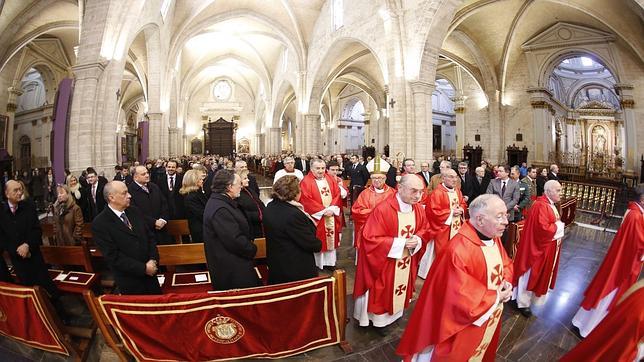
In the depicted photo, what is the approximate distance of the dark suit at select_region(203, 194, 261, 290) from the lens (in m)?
2.79

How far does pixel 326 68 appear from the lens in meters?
20.8

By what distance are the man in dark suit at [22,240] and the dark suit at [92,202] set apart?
2591 mm

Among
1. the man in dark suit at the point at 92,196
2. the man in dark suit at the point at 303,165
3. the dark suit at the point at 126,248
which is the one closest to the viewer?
the dark suit at the point at 126,248

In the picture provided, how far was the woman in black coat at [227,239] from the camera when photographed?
9.15ft

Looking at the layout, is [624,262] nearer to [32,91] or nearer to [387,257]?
[387,257]

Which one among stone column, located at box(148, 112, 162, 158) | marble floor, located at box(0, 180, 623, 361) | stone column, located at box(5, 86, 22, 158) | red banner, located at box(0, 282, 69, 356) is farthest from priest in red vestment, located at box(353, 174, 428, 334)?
stone column, located at box(5, 86, 22, 158)

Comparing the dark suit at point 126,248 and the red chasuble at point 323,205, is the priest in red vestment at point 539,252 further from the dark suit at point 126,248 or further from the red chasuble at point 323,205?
the dark suit at point 126,248

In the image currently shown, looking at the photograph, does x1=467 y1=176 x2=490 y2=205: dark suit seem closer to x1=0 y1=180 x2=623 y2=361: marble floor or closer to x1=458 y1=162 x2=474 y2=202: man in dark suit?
x1=458 y1=162 x2=474 y2=202: man in dark suit

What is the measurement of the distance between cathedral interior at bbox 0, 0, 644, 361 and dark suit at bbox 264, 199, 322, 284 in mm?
766

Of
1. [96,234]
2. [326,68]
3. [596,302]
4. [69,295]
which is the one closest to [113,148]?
[69,295]

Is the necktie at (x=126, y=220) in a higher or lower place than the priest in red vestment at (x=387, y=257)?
higher

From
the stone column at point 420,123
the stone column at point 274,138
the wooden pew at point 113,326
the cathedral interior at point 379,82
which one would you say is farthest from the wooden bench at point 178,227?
the stone column at point 274,138

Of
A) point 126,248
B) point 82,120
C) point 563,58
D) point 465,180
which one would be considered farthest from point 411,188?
point 563,58

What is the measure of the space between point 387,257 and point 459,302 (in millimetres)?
1340
